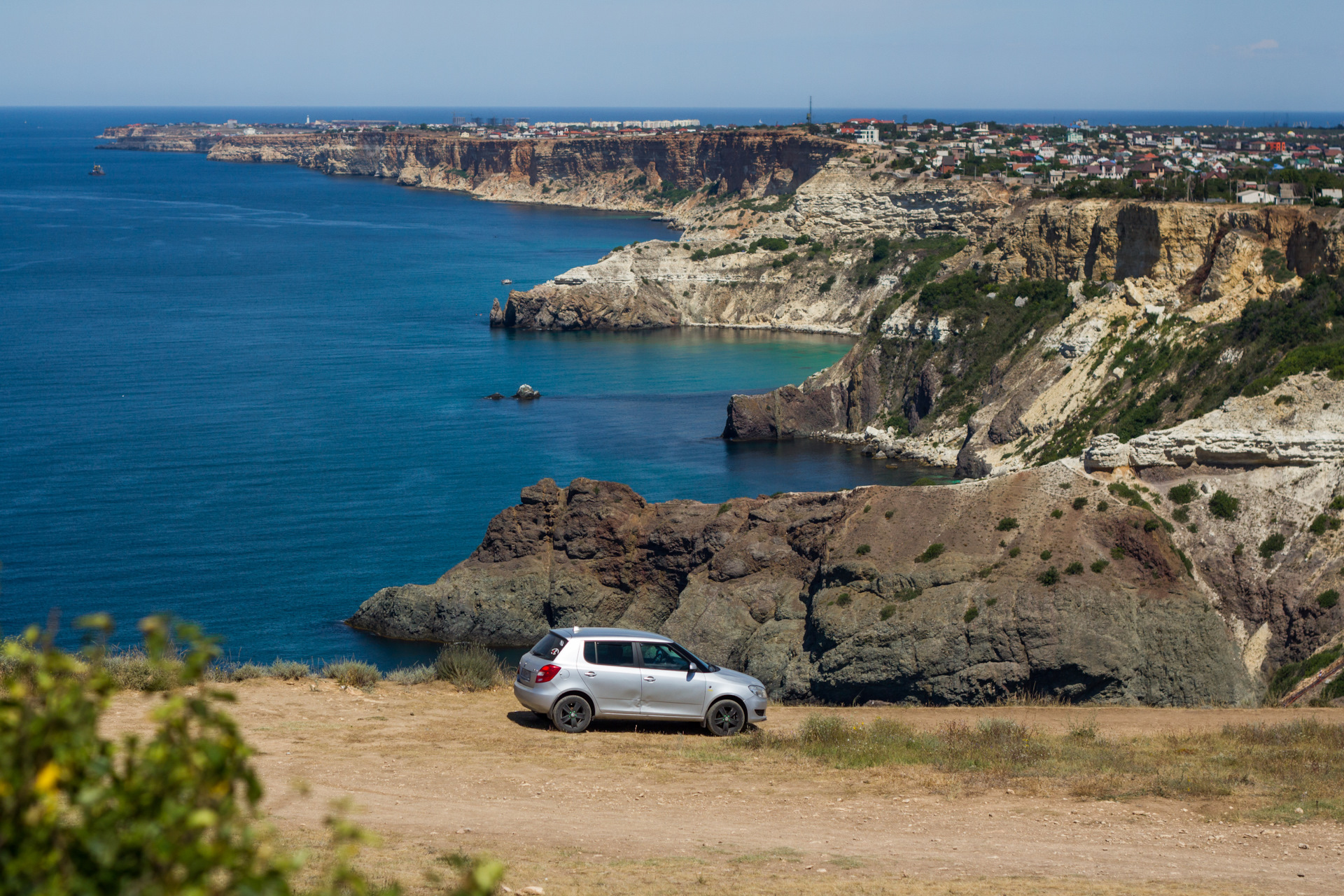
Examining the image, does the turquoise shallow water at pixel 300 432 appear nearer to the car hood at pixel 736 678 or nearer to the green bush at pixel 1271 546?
the car hood at pixel 736 678

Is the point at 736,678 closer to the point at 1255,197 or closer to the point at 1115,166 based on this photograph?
the point at 1255,197

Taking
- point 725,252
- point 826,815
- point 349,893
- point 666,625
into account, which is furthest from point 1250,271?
point 725,252

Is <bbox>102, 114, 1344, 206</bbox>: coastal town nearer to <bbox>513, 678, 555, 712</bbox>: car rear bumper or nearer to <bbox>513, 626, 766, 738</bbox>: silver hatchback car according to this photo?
<bbox>513, 626, 766, 738</bbox>: silver hatchback car

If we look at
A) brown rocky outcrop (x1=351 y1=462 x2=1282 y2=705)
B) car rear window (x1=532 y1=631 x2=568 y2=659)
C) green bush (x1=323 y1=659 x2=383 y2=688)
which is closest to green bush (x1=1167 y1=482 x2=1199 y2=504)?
brown rocky outcrop (x1=351 y1=462 x2=1282 y2=705)

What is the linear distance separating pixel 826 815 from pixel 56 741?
37.1ft

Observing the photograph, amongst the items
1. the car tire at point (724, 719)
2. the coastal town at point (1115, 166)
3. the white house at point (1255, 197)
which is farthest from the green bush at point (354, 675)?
the white house at point (1255, 197)

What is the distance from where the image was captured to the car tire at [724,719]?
19.1 meters

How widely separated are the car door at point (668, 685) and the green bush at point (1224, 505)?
22.5m

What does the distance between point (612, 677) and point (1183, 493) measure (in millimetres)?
23748

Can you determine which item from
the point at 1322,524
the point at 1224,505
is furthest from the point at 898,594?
the point at 1322,524

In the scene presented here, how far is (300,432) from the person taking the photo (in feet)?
241

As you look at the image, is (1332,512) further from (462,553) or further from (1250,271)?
(462,553)

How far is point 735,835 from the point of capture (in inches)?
547

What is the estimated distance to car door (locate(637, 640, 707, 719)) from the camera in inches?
740
